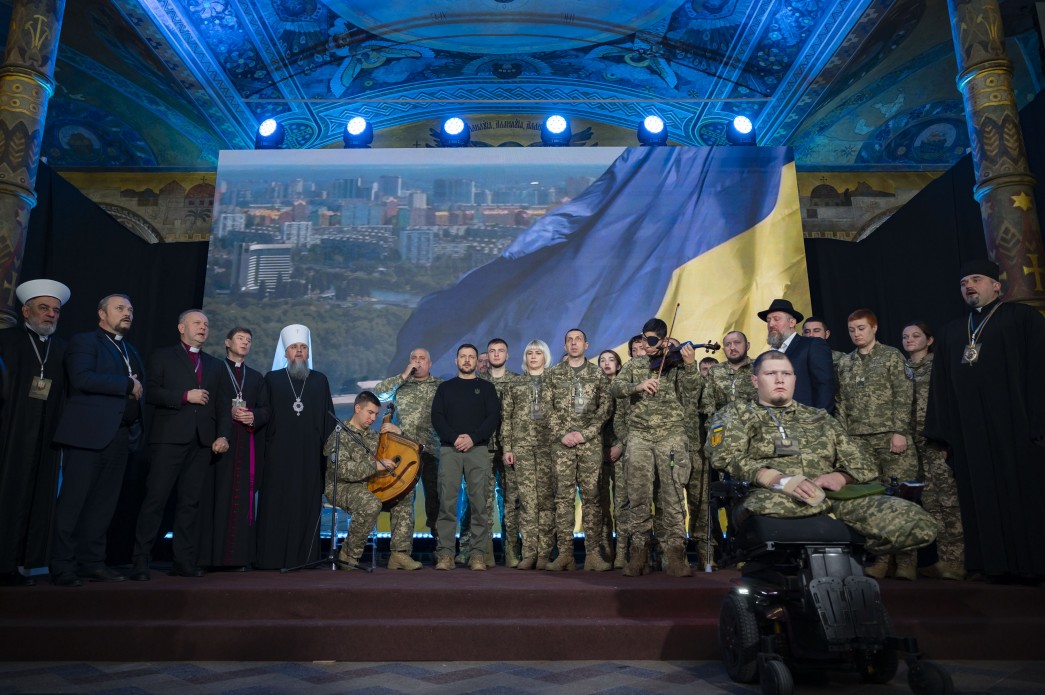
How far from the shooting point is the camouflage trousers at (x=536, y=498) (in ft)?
16.9

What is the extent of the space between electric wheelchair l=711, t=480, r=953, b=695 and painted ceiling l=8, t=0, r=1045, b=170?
23.5ft

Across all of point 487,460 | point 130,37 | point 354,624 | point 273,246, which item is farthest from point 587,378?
point 130,37

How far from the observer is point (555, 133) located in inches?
361

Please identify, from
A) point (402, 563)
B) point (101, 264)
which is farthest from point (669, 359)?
point (101, 264)

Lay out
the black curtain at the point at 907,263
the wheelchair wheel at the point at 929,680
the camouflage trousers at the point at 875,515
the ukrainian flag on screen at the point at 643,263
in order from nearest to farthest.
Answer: the wheelchair wheel at the point at 929,680 < the camouflage trousers at the point at 875,515 < the black curtain at the point at 907,263 < the ukrainian flag on screen at the point at 643,263

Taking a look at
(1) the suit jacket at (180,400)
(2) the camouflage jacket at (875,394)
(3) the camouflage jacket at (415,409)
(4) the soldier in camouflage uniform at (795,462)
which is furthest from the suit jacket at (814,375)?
(1) the suit jacket at (180,400)

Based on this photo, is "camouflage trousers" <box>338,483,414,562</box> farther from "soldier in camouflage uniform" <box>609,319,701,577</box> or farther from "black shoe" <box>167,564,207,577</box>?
"soldier in camouflage uniform" <box>609,319,701,577</box>

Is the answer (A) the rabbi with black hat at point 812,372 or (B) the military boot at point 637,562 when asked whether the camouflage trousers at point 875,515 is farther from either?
(A) the rabbi with black hat at point 812,372

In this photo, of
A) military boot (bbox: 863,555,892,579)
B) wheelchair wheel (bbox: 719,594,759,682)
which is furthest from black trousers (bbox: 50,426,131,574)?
military boot (bbox: 863,555,892,579)

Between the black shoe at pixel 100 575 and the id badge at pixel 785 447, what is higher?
the id badge at pixel 785 447

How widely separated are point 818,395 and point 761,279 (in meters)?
3.55

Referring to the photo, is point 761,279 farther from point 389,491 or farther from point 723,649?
point 723,649

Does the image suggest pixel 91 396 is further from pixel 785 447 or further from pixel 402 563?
pixel 785 447

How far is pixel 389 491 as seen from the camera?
5.28 metres
